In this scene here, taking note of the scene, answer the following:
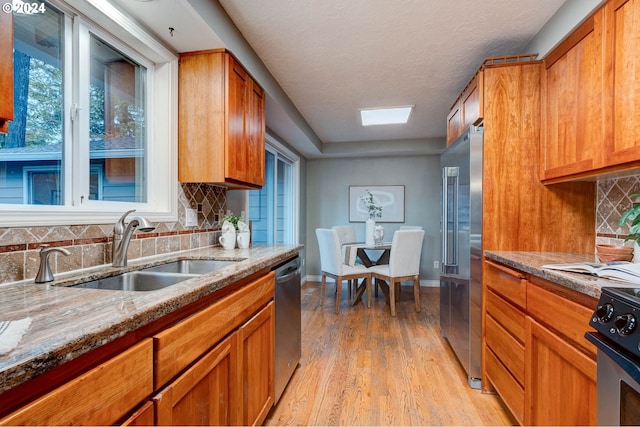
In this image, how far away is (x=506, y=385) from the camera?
166 cm

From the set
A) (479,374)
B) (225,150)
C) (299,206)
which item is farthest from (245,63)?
(299,206)

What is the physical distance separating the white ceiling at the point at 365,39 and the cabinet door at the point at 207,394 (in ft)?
5.13

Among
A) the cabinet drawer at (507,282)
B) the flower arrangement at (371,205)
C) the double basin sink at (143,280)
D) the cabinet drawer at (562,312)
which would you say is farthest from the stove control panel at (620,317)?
the flower arrangement at (371,205)

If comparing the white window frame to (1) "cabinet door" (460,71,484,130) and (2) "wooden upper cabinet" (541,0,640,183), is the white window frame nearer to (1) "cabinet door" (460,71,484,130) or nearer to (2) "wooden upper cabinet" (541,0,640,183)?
(1) "cabinet door" (460,71,484,130)

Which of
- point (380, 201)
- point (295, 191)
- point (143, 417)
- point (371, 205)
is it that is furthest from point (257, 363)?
point (380, 201)

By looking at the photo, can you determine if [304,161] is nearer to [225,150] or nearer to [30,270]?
[225,150]

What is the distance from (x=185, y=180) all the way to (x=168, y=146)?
8.8 inches

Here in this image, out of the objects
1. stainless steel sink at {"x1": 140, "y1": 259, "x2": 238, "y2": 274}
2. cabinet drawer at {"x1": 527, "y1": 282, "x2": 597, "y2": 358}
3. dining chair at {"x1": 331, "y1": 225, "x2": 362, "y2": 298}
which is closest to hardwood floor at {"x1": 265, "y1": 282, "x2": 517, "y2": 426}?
Result: cabinet drawer at {"x1": 527, "y1": 282, "x2": 597, "y2": 358}

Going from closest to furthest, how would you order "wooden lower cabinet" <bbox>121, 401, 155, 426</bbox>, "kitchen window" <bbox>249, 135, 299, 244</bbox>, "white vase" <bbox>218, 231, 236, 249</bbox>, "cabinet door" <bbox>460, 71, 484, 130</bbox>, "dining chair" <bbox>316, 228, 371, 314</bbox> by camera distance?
"wooden lower cabinet" <bbox>121, 401, 155, 426</bbox> → "cabinet door" <bbox>460, 71, 484, 130</bbox> → "white vase" <bbox>218, 231, 236, 249</bbox> → "dining chair" <bbox>316, 228, 371, 314</bbox> → "kitchen window" <bbox>249, 135, 299, 244</bbox>

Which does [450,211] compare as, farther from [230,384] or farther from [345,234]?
[345,234]

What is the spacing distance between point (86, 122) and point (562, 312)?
87.6 inches

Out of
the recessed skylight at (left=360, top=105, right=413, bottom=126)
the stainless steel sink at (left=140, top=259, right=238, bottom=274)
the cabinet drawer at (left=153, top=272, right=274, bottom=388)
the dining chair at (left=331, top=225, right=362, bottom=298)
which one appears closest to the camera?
the cabinet drawer at (left=153, top=272, right=274, bottom=388)

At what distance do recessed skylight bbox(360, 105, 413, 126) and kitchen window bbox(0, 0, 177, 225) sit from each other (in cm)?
216

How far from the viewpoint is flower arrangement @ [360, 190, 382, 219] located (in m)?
4.98
